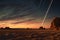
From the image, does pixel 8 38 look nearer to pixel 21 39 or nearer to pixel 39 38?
pixel 21 39

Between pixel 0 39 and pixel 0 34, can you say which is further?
pixel 0 34

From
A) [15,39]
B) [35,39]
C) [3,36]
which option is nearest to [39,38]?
[35,39]

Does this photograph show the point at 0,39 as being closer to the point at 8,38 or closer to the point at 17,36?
the point at 8,38

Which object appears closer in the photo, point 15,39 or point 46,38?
point 15,39

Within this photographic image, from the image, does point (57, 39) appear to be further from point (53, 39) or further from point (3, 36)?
A: point (3, 36)

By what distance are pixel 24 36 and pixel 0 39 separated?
1.26m

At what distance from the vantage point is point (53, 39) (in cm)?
657

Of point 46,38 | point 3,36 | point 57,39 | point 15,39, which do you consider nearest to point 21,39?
point 15,39

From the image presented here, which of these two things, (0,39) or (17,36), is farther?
(17,36)


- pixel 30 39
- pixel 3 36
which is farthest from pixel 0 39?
pixel 30 39

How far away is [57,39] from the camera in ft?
21.7

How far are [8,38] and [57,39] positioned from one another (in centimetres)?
236

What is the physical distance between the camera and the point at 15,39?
20.1ft

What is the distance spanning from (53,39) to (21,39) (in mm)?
1564
